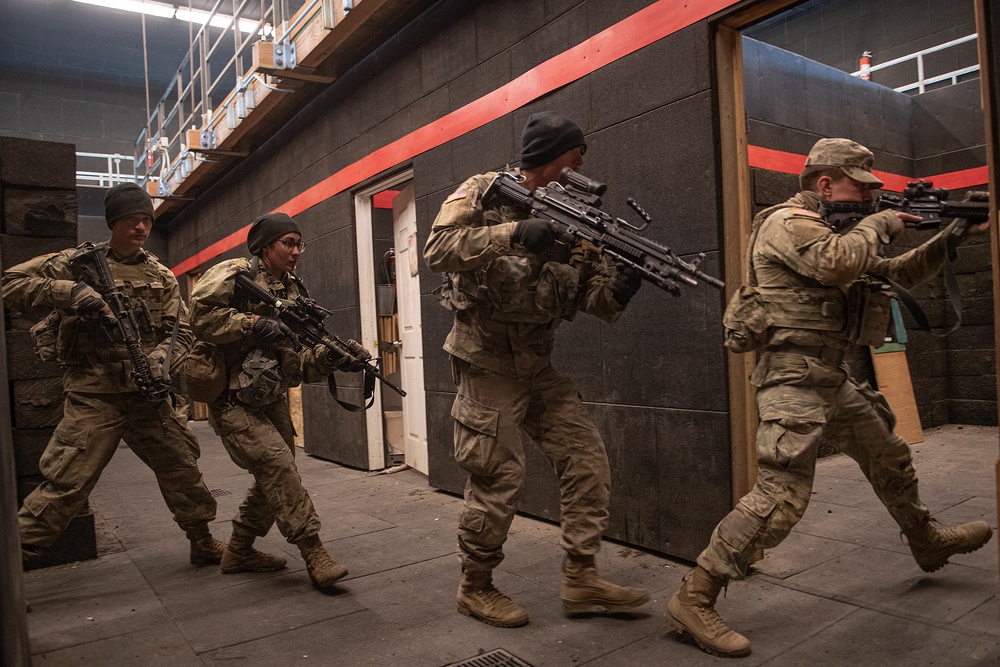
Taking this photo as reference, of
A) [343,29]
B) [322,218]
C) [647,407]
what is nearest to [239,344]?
[647,407]

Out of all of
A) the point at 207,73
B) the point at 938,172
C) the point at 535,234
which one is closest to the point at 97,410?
the point at 535,234

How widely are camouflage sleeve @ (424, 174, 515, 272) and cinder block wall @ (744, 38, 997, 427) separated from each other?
427 cm

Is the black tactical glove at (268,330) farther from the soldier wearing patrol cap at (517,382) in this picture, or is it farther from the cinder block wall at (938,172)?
the cinder block wall at (938,172)

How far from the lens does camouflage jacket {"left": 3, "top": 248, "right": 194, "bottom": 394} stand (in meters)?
3.41

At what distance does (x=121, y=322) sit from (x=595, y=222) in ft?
8.17

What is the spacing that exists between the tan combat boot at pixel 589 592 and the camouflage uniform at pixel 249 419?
1.29 meters

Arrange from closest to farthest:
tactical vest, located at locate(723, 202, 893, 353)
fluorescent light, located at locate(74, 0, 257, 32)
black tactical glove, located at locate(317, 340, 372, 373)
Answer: tactical vest, located at locate(723, 202, 893, 353)
black tactical glove, located at locate(317, 340, 372, 373)
fluorescent light, located at locate(74, 0, 257, 32)

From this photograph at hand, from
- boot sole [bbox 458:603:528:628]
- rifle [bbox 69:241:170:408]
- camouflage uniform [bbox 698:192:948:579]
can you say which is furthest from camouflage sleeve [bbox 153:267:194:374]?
camouflage uniform [bbox 698:192:948:579]

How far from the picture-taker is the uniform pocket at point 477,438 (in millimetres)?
2816

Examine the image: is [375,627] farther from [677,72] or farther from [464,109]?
[464,109]

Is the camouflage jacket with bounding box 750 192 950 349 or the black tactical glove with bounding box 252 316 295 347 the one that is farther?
the black tactical glove with bounding box 252 316 295 347

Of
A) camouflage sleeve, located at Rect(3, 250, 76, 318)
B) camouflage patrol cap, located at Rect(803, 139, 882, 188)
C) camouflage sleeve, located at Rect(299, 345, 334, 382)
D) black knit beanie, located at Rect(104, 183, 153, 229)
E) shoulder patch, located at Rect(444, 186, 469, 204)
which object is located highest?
black knit beanie, located at Rect(104, 183, 153, 229)

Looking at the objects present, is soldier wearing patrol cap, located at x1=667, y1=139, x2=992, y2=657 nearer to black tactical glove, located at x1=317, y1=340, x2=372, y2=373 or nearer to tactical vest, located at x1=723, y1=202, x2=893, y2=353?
tactical vest, located at x1=723, y1=202, x2=893, y2=353

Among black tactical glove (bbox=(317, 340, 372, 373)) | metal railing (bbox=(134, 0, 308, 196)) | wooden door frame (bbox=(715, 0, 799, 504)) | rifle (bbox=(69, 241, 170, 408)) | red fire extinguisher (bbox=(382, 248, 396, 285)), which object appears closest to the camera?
wooden door frame (bbox=(715, 0, 799, 504))
